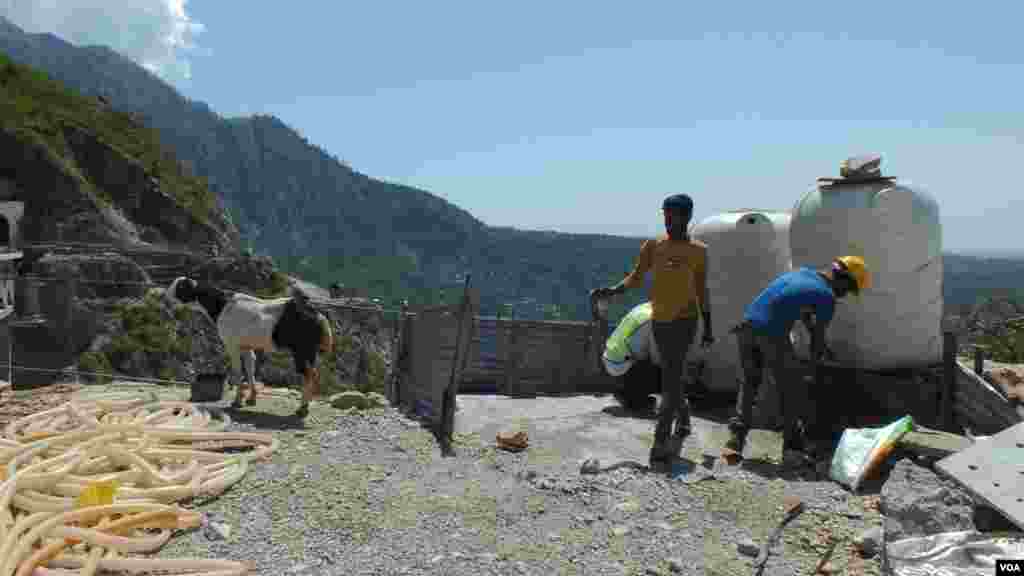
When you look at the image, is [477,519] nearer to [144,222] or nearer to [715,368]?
[715,368]

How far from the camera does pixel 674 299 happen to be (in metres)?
5.78

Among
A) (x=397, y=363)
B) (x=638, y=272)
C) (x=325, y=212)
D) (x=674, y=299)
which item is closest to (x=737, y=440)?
(x=674, y=299)

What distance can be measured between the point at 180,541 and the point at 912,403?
6227 millimetres

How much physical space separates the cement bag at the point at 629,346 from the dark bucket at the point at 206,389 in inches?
162

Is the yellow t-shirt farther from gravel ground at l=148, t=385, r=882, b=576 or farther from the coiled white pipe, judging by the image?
the coiled white pipe

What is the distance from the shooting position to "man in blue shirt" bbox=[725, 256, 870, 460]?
19.0 ft

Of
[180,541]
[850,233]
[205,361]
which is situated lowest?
[205,361]

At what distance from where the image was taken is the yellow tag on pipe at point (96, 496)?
4570mm

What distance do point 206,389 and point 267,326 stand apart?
1.06 meters

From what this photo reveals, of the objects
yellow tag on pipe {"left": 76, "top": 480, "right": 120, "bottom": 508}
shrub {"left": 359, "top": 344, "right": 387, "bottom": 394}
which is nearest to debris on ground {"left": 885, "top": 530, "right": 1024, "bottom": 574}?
yellow tag on pipe {"left": 76, "top": 480, "right": 120, "bottom": 508}

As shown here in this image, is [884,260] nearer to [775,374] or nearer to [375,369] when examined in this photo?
[775,374]

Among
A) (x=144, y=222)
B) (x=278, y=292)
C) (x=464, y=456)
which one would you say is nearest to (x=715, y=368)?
(x=464, y=456)

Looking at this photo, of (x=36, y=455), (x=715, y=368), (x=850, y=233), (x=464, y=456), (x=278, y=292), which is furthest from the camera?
(x=278, y=292)

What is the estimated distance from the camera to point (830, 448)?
6.61 meters
